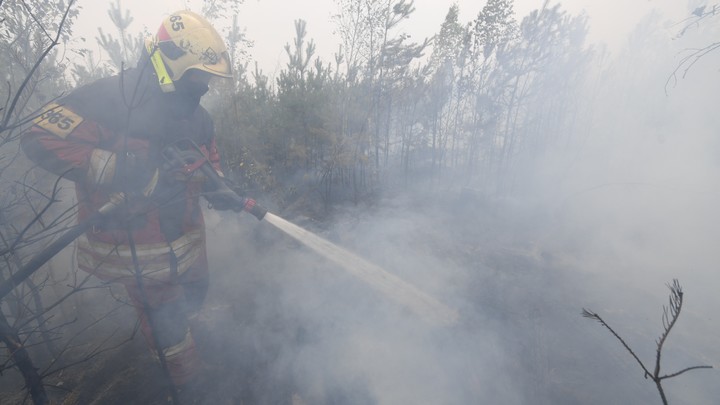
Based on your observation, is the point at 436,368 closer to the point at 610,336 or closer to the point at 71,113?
the point at 610,336

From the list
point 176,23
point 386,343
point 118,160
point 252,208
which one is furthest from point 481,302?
point 176,23

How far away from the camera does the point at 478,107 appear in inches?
712

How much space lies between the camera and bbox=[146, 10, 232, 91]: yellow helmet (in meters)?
2.70

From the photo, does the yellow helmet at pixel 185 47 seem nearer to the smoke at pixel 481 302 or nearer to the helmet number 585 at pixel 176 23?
the helmet number 585 at pixel 176 23

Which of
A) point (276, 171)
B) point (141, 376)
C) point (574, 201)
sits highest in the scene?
point (276, 171)

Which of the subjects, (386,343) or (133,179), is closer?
(133,179)

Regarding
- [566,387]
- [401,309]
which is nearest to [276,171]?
[401,309]

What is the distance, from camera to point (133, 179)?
2584mm

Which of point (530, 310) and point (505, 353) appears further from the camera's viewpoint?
point (530, 310)

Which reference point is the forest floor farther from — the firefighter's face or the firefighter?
the firefighter's face

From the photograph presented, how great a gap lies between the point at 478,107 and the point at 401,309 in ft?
54.0

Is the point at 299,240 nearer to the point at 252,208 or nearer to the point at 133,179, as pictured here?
the point at 252,208

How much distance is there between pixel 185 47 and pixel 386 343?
3.97m

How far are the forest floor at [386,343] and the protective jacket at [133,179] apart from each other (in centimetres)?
82
